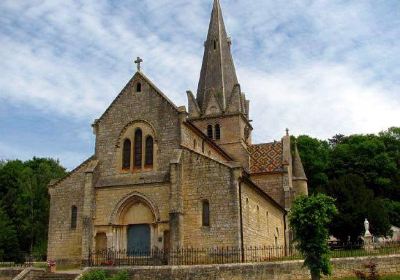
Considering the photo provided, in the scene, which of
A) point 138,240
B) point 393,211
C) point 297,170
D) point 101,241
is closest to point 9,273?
point 101,241

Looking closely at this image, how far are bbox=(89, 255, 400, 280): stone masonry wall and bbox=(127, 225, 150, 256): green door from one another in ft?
23.1

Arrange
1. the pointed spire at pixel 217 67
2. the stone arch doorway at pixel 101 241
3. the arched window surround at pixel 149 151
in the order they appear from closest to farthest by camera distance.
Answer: the stone arch doorway at pixel 101 241 → the arched window surround at pixel 149 151 → the pointed spire at pixel 217 67

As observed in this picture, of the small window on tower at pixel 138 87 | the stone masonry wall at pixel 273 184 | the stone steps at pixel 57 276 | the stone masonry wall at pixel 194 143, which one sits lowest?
the stone steps at pixel 57 276

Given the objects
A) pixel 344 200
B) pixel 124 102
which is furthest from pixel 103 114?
pixel 344 200

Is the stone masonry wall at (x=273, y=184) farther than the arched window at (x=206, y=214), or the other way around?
the stone masonry wall at (x=273, y=184)

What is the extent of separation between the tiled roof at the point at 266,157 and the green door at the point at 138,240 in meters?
16.5

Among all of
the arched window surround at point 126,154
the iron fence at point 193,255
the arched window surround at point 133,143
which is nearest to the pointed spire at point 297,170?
the iron fence at point 193,255

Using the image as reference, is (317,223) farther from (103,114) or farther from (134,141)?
(103,114)

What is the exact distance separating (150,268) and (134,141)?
11.1 m

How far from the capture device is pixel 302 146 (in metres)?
64.6

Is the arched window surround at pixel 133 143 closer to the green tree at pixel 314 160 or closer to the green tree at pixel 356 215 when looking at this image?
the green tree at pixel 356 215

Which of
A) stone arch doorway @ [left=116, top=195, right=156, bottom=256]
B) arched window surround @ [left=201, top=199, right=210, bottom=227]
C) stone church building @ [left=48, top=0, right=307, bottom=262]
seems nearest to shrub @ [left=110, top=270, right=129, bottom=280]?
stone church building @ [left=48, top=0, right=307, bottom=262]

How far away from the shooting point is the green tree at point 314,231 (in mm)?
20375

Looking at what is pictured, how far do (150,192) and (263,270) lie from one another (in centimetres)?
1075
